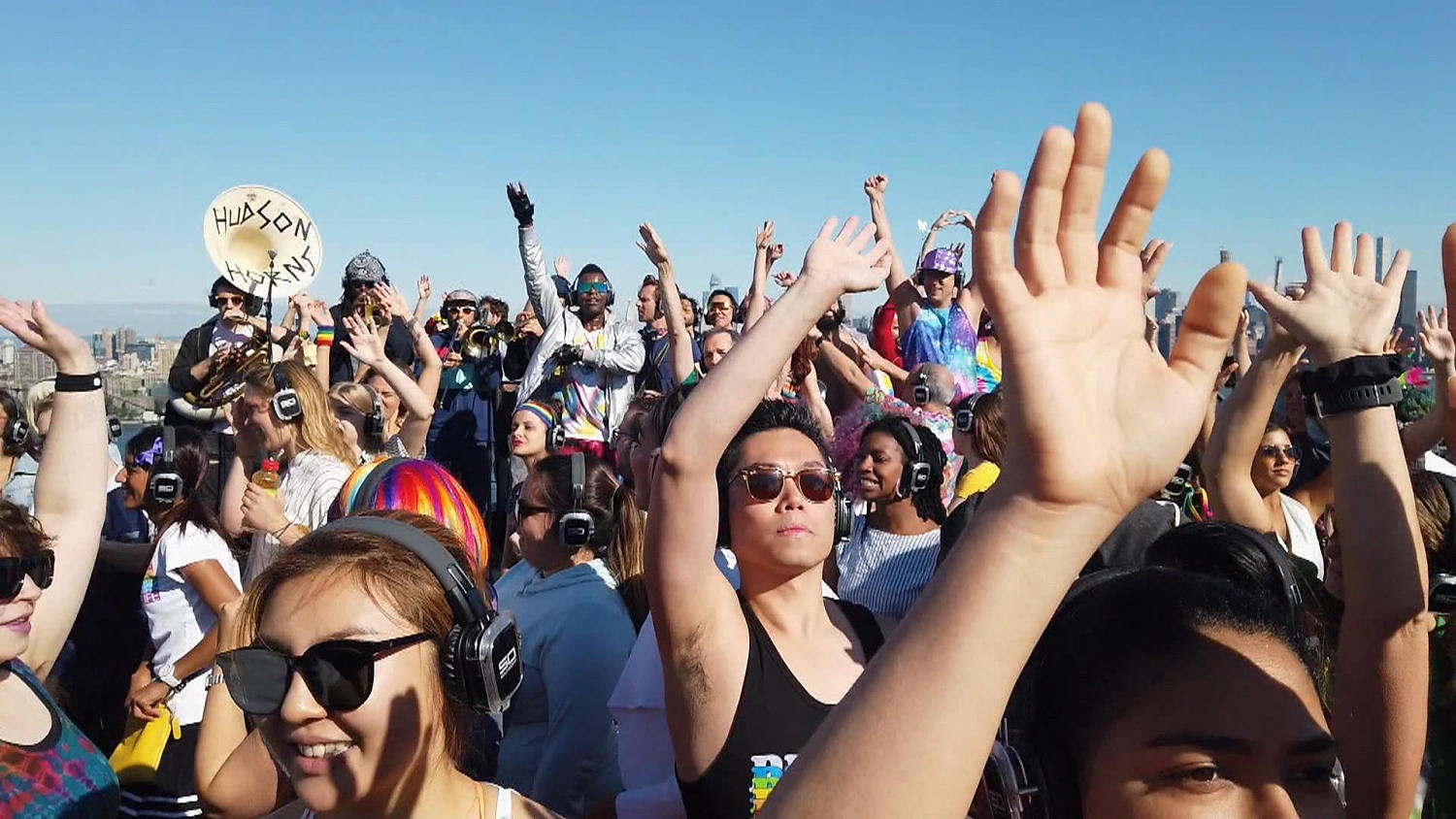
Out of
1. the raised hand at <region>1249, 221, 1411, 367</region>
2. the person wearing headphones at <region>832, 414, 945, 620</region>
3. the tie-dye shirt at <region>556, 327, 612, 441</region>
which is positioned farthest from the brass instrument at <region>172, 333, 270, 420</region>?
the raised hand at <region>1249, 221, 1411, 367</region>

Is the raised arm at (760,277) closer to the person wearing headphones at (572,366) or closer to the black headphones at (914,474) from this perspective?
the black headphones at (914,474)

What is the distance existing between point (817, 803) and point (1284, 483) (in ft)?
14.5

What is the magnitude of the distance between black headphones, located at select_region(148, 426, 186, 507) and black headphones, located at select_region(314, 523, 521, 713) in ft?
8.91

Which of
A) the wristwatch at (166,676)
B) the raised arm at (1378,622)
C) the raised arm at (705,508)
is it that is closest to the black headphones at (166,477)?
the wristwatch at (166,676)

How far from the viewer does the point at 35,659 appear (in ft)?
9.10

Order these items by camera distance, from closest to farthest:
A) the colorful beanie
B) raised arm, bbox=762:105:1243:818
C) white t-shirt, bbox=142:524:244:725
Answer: raised arm, bbox=762:105:1243:818 → the colorful beanie → white t-shirt, bbox=142:524:244:725

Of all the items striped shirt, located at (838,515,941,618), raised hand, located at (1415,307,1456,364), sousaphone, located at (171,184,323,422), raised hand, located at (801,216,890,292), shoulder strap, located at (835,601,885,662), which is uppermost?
sousaphone, located at (171,184,323,422)

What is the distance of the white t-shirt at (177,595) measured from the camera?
390cm

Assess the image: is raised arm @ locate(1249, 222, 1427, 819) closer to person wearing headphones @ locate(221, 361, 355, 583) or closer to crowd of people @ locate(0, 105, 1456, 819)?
crowd of people @ locate(0, 105, 1456, 819)

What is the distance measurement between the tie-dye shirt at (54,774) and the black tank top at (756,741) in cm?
133

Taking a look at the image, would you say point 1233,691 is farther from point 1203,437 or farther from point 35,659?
point 1203,437

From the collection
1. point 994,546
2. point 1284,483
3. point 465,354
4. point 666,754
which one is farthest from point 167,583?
point 465,354

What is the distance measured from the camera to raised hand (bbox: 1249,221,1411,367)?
2098 millimetres

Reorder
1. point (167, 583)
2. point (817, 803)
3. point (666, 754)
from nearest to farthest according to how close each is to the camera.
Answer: point (817, 803), point (666, 754), point (167, 583)
